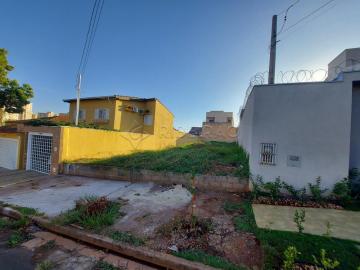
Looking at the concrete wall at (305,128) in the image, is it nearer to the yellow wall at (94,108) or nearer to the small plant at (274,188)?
the small plant at (274,188)

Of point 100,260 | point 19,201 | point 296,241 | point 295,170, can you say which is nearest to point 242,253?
point 296,241

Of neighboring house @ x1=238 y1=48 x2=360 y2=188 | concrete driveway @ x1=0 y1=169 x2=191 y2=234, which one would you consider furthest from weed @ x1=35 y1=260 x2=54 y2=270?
neighboring house @ x1=238 y1=48 x2=360 y2=188

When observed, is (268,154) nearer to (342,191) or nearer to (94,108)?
(342,191)

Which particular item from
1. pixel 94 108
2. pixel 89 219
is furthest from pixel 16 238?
pixel 94 108

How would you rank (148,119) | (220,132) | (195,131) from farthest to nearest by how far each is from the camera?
(195,131), (220,132), (148,119)

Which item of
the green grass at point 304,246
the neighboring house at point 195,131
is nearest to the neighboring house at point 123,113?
the green grass at point 304,246

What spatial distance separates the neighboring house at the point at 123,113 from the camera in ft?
62.3

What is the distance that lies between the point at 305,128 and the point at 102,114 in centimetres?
1767

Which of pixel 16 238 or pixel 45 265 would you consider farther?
pixel 16 238

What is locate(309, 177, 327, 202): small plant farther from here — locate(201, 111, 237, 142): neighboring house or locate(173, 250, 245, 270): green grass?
locate(201, 111, 237, 142): neighboring house

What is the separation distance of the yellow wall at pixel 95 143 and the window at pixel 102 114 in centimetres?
504

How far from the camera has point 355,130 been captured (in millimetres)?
6551

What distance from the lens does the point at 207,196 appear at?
6.43 meters

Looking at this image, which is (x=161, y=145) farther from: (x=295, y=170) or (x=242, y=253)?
(x=242, y=253)
